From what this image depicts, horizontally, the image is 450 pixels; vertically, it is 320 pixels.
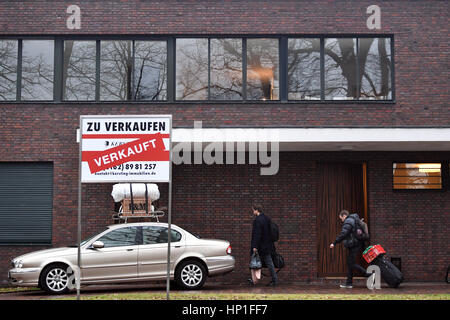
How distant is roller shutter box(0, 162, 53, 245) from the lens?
15875 millimetres

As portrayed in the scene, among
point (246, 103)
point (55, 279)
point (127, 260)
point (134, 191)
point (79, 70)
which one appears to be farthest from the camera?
point (79, 70)

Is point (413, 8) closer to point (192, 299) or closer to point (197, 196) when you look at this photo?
point (197, 196)

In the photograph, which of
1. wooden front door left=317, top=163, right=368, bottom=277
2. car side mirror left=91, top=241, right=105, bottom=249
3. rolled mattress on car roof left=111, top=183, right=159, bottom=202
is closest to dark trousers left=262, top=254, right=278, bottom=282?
wooden front door left=317, top=163, right=368, bottom=277

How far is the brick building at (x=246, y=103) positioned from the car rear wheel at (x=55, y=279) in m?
2.84

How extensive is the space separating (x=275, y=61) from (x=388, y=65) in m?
2.95

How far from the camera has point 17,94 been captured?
16125mm

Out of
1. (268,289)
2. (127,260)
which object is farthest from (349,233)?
(127,260)

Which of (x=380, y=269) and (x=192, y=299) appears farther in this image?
(x=380, y=269)

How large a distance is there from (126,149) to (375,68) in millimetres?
8473

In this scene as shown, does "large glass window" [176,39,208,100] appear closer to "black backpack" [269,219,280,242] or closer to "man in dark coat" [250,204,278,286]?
"man in dark coat" [250,204,278,286]

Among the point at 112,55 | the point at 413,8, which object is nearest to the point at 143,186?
the point at 112,55

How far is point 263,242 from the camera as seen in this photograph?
14.6 meters

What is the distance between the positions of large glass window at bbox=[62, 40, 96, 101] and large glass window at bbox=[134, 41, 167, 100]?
115 centimetres

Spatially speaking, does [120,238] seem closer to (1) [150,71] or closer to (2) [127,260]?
(2) [127,260]
